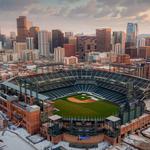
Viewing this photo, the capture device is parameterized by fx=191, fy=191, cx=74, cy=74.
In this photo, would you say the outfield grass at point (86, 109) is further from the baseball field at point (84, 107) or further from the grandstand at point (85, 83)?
the grandstand at point (85, 83)

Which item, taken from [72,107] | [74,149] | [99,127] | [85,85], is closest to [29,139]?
[74,149]

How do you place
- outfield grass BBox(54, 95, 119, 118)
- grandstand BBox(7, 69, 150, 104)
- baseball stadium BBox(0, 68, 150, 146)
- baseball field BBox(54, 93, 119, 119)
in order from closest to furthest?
baseball stadium BBox(0, 68, 150, 146), outfield grass BBox(54, 95, 119, 118), baseball field BBox(54, 93, 119, 119), grandstand BBox(7, 69, 150, 104)

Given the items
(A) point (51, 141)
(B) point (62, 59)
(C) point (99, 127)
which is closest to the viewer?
(A) point (51, 141)

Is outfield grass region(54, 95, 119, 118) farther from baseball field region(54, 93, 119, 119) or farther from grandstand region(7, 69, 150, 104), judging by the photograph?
grandstand region(7, 69, 150, 104)

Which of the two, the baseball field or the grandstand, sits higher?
the grandstand

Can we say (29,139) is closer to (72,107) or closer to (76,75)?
(72,107)

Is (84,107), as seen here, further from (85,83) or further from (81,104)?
(85,83)

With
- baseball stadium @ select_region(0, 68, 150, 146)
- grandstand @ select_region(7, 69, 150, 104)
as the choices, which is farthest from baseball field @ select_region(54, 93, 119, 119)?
grandstand @ select_region(7, 69, 150, 104)
